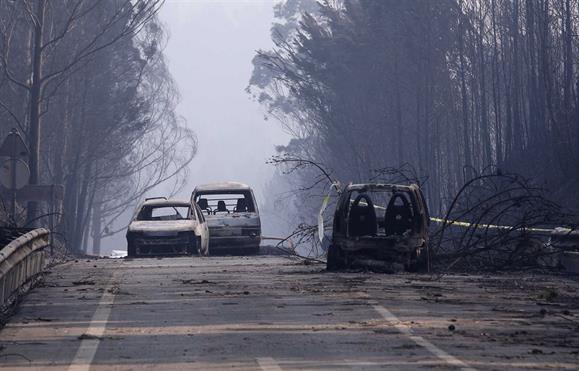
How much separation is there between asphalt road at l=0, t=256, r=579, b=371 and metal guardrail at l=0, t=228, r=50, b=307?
1.05 ft

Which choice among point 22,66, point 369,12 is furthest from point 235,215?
point 369,12

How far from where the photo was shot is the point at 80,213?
67.2m

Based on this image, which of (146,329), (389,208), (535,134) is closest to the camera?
(146,329)

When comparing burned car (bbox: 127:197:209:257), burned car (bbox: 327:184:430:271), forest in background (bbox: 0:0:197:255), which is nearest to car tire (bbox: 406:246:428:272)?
burned car (bbox: 327:184:430:271)

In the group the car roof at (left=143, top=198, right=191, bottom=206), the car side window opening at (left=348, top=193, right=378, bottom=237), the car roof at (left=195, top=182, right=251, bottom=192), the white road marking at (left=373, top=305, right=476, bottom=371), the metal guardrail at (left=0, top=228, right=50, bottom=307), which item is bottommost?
the white road marking at (left=373, top=305, right=476, bottom=371)

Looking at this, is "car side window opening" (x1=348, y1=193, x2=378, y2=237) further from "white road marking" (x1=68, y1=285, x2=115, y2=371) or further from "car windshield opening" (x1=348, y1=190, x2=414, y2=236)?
"white road marking" (x1=68, y1=285, x2=115, y2=371)

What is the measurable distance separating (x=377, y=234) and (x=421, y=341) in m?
10.2

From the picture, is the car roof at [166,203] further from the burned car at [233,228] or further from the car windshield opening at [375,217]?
the car windshield opening at [375,217]

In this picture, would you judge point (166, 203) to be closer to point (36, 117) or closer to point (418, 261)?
point (36, 117)

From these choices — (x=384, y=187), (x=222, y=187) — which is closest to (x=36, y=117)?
(x=222, y=187)

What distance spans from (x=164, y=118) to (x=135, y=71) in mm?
22058

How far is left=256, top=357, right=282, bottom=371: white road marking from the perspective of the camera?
10.8 metres

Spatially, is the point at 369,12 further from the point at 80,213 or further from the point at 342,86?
the point at 80,213

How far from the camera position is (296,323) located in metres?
14.2
